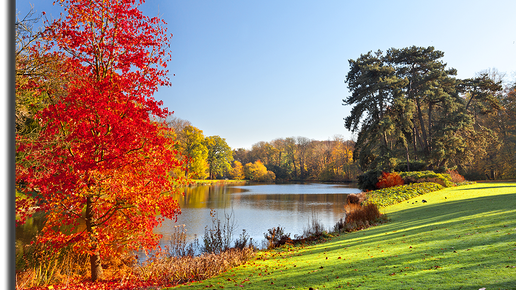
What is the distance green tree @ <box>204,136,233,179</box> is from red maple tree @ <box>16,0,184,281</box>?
51.8 m

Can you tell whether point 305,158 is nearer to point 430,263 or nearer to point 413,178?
point 413,178

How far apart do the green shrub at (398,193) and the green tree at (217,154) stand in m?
44.2

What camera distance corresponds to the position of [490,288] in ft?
9.56

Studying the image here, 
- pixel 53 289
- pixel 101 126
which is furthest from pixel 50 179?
pixel 53 289

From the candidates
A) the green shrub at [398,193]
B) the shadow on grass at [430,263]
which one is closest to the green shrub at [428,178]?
the green shrub at [398,193]

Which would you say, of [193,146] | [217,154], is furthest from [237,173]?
[193,146]

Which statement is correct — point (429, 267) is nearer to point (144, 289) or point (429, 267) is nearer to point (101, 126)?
point (144, 289)

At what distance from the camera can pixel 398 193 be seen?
16750 mm

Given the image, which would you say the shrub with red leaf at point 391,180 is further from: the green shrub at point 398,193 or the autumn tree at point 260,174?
the autumn tree at point 260,174

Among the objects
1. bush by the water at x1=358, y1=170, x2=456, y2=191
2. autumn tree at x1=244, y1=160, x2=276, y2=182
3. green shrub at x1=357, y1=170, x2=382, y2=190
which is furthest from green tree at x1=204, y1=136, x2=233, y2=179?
bush by the water at x1=358, y1=170, x2=456, y2=191

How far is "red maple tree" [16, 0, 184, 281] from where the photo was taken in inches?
208

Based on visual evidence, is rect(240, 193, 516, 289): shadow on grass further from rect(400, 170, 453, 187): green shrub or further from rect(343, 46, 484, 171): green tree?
rect(343, 46, 484, 171): green tree

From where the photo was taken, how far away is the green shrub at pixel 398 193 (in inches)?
601

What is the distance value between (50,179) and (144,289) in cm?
254
